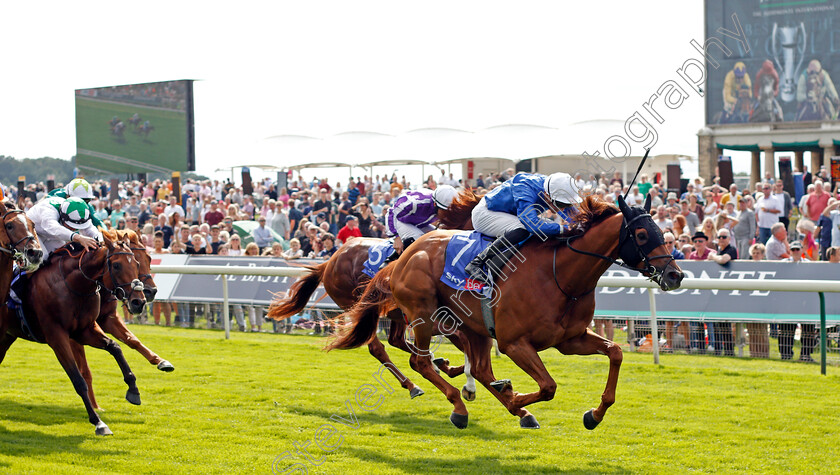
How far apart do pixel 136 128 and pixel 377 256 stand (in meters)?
23.2

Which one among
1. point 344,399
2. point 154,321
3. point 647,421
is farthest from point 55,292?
point 154,321

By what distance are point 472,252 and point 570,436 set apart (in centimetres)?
118

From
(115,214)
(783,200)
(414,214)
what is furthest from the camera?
(115,214)

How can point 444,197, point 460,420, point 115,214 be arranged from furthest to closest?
1. point 115,214
2. point 444,197
3. point 460,420

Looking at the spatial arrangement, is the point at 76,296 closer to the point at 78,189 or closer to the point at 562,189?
the point at 78,189

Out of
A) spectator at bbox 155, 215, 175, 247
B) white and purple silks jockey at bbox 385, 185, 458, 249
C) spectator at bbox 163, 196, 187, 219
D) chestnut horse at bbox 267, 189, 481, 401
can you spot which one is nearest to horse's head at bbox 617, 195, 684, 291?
chestnut horse at bbox 267, 189, 481, 401

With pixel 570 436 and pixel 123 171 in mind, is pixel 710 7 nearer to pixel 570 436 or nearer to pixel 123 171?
pixel 123 171

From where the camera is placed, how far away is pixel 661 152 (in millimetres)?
18172

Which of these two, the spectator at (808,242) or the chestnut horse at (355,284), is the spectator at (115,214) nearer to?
the chestnut horse at (355,284)

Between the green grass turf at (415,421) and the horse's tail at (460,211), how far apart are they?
3.98 feet

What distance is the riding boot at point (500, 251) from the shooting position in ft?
16.0

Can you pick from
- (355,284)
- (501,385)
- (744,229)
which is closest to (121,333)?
(355,284)

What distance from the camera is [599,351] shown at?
4.73m

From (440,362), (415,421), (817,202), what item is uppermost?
(817,202)
